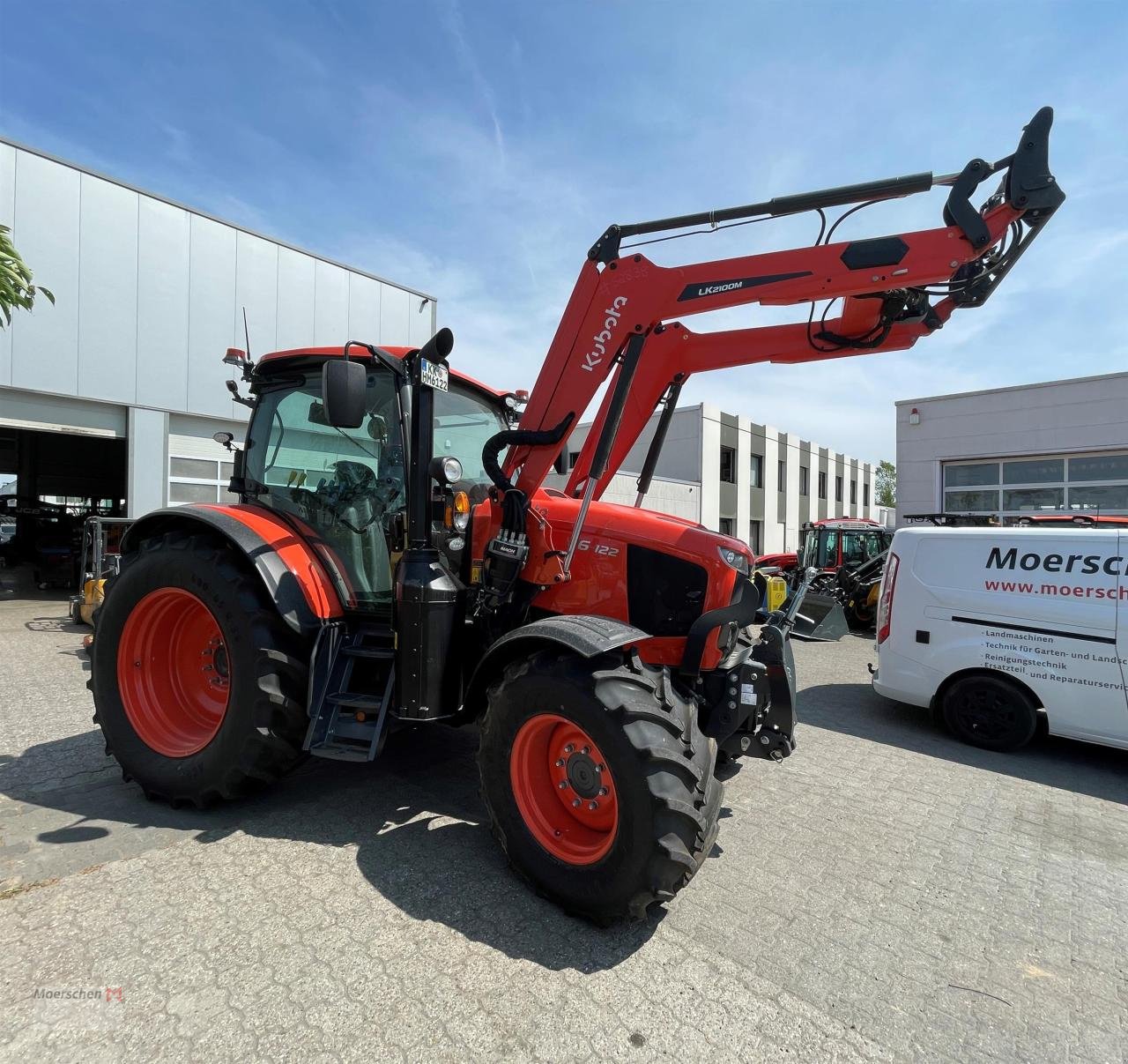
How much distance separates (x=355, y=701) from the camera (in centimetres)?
322

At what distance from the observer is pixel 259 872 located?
2.78 metres

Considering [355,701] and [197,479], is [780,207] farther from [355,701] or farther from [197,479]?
[197,479]

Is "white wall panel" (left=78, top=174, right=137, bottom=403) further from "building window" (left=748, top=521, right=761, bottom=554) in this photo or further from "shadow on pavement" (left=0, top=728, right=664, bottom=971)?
"building window" (left=748, top=521, right=761, bottom=554)

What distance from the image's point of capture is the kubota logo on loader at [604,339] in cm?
326

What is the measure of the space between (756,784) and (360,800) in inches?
95.1

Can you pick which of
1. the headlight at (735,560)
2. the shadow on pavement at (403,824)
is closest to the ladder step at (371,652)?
the shadow on pavement at (403,824)

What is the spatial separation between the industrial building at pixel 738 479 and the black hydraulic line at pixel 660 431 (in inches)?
551

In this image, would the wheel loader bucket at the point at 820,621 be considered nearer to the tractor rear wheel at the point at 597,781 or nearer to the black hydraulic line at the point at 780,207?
the tractor rear wheel at the point at 597,781

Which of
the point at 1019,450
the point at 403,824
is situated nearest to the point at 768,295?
the point at 403,824

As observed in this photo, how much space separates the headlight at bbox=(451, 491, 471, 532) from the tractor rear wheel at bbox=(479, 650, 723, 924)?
898mm

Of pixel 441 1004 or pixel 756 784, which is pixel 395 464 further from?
pixel 756 784

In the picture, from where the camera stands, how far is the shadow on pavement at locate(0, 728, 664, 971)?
8.09 feet

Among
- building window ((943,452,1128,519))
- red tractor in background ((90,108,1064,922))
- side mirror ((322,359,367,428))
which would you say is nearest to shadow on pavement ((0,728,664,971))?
red tractor in background ((90,108,1064,922))

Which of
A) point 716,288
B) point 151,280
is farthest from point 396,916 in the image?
point 151,280
